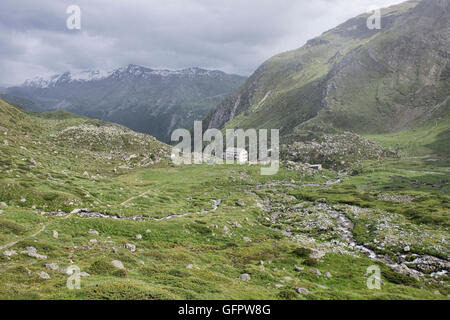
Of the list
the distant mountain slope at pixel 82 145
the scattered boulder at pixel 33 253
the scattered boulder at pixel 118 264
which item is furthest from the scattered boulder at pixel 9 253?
the distant mountain slope at pixel 82 145

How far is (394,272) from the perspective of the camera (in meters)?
34.2

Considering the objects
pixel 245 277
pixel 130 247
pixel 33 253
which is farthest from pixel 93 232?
pixel 245 277

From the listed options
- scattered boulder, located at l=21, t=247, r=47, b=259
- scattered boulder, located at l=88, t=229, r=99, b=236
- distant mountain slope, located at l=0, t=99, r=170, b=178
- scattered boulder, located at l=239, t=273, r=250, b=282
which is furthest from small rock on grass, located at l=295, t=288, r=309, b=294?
distant mountain slope, located at l=0, t=99, r=170, b=178

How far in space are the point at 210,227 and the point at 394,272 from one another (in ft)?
92.7

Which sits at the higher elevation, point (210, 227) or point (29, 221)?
point (29, 221)

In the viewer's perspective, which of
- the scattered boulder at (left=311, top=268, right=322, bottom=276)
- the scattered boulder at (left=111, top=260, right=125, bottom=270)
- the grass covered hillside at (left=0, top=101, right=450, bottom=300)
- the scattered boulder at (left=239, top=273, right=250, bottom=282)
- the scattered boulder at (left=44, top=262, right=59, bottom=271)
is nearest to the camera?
the grass covered hillside at (left=0, top=101, right=450, bottom=300)

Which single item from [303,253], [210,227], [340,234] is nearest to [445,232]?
[340,234]

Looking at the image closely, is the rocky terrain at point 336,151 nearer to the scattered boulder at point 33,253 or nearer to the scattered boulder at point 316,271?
the scattered boulder at point 316,271

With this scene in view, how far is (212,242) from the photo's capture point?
44312mm

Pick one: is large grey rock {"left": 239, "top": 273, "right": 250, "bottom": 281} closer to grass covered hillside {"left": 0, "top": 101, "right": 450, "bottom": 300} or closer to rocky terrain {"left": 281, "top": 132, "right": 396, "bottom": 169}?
grass covered hillside {"left": 0, "top": 101, "right": 450, "bottom": 300}

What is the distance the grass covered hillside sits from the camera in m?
24.1

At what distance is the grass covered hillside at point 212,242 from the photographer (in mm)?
24078
